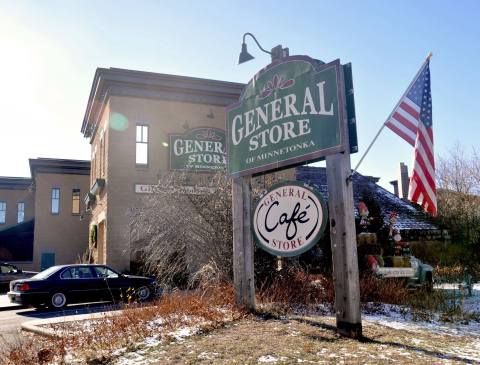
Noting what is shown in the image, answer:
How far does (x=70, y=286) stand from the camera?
44.1 feet

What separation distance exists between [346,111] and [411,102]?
3.90 ft

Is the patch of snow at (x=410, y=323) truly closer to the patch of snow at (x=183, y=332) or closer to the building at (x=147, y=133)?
the patch of snow at (x=183, y=332)

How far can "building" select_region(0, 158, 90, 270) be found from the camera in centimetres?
3228

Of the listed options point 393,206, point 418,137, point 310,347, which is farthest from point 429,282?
point 393,206

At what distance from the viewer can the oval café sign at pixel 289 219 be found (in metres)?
6.96

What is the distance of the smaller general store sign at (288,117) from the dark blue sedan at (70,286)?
6002 mm

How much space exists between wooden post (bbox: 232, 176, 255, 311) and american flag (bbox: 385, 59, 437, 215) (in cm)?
280

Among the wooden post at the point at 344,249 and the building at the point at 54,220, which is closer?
the wooden post at the point at 344,249

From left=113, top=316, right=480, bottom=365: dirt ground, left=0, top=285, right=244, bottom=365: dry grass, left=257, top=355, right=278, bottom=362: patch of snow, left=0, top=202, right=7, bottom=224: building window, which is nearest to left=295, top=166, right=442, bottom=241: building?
left=0, top=285, right=244, bottom=365: dry grass

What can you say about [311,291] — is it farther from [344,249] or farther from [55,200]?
[55,200]

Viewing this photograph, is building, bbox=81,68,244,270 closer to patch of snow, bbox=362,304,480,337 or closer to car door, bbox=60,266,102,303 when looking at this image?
car door, bbox=60,266,102,303

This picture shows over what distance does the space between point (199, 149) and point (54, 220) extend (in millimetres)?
16085

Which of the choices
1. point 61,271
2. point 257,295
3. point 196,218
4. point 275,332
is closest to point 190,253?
point 196,218

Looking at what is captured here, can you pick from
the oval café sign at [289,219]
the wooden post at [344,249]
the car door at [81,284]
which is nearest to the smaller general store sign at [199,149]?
the car door at [81,284]
